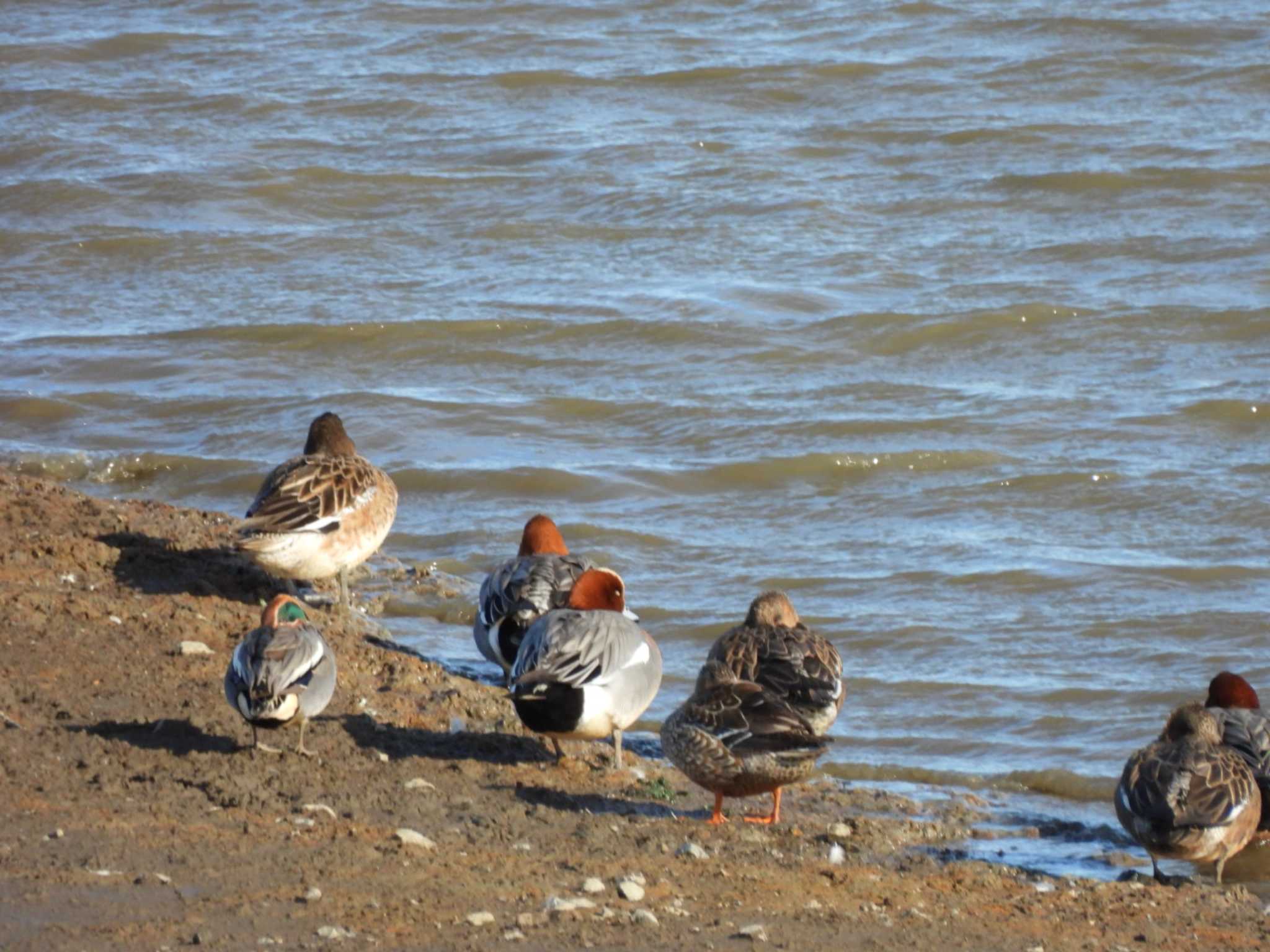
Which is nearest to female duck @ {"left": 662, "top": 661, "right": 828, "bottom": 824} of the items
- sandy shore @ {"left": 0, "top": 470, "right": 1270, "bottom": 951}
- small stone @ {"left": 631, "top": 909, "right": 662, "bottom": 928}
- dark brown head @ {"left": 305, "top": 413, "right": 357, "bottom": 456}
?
sandy shore @ {"left": 0, "top": 470, "right": 1270, "bottom": 951}

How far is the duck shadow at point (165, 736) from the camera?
20.1 ft

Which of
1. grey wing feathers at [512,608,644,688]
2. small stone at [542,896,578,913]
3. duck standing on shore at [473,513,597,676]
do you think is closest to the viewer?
small stone at [542,896,578,913]

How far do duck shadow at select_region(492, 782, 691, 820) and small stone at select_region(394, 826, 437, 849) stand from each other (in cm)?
69

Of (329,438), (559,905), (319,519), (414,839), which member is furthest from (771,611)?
(329,438)

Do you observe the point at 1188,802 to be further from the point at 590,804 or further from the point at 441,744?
the point at 441,744

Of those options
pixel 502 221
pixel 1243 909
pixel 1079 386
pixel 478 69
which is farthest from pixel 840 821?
pixel 478 69

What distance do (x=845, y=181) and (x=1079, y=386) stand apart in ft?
14.9

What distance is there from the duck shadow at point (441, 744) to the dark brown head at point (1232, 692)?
2.62 m

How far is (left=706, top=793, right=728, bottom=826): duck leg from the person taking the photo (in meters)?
6.18

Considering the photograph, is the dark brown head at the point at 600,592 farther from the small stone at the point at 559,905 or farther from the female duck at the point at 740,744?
the small stone at the point at 559,905

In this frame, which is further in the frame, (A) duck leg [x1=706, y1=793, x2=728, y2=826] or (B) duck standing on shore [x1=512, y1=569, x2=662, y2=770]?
(B) duck standing on shore [x1=512, y1=569, x2=662, y2=770]

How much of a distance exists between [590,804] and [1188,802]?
201 centimetres

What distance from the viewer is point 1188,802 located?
5992mm

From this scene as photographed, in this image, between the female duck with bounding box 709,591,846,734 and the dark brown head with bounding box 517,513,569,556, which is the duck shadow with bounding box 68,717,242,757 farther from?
the dark brown head with bounding box 517,513,569,556
